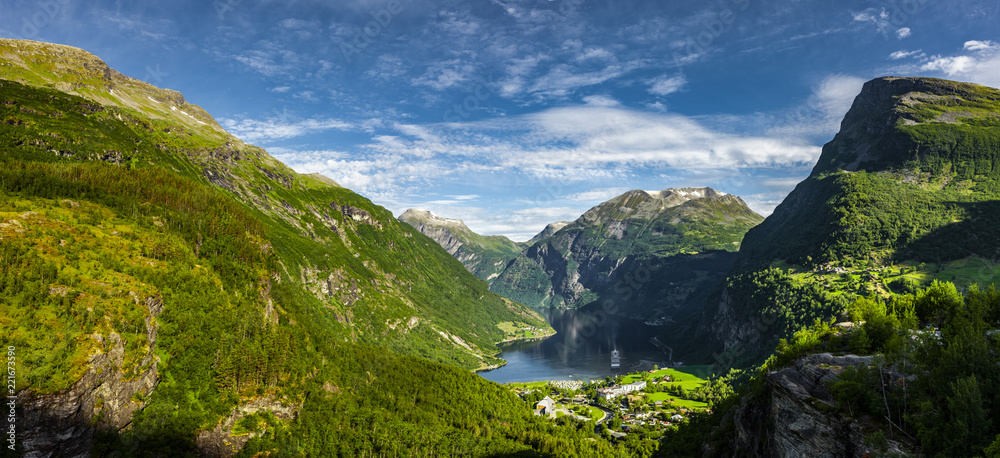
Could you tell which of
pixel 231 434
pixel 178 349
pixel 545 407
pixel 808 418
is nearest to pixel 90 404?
pixel 178 349

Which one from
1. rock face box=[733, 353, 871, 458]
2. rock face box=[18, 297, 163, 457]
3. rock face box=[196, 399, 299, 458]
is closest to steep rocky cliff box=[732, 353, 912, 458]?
rock face box=[733, 353, 871, 458]

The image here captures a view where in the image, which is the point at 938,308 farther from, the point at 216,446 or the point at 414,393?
the point at 414,393

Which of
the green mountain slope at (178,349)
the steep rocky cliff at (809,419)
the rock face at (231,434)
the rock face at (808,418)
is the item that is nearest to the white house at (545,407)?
the green mountain slope at (178,349)

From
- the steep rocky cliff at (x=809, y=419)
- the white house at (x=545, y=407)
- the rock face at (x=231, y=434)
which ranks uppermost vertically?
the steep rocky cliff at (x=809, y=419)

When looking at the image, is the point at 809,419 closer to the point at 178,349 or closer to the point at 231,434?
the point at 231,434

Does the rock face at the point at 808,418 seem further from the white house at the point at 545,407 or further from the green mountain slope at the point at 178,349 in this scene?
the white house at the point at 545,407

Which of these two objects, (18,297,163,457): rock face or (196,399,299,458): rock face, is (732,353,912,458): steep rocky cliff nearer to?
(18,297,163,457): rock face
